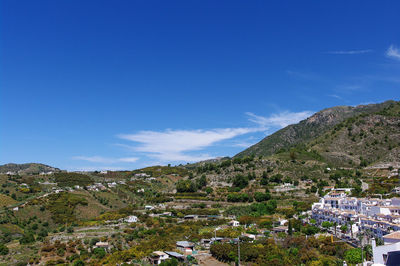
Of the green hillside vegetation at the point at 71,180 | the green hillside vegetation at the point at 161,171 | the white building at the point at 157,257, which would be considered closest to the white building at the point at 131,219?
the white building at the point at 157,257

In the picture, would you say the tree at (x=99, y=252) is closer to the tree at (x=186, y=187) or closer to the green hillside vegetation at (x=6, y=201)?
the green hillside vegetation at (x=6, y=201)

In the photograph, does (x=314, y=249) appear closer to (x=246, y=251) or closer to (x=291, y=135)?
(x=246, y=251)

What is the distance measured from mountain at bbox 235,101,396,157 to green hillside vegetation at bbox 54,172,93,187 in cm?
8899

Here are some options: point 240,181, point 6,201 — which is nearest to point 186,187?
point 240,181

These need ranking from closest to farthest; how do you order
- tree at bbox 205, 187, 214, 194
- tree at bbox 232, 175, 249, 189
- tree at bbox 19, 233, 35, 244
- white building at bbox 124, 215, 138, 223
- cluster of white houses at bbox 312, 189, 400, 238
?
cluster of white houses at bbox 312, 189, 400, 238 < tree at bbox 19, 233, 35, 244 < white building at bbox 124, 215, 138, 223 < tree at bbox 232, 175, 249, 189 < tree at bbox 205, 187, 214, 194

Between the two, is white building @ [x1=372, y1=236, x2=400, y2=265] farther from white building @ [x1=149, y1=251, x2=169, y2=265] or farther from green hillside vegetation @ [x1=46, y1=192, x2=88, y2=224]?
green hillside vegetation @ [x1=46, y1=192, x2=88, y2=224]

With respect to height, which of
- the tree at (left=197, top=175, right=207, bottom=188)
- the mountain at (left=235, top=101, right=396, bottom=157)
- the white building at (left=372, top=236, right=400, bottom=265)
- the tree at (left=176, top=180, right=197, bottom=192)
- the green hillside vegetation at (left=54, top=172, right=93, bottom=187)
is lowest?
the white building at (left=372, top=236, right=400, bottom=265)

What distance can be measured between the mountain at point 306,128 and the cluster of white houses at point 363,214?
114147 millimetres

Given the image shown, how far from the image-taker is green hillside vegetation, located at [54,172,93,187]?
3312 inches

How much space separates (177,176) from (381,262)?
99583mm

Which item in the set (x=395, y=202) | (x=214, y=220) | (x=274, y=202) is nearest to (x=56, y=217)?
(x=214, y=220)

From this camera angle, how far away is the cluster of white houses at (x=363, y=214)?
31.1 meters

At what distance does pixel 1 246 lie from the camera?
4219 centimetres

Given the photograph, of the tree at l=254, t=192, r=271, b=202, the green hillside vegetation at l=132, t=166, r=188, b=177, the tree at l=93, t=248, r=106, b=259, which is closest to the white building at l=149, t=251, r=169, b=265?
the tree at l=93, t=248, r=106, b=259
